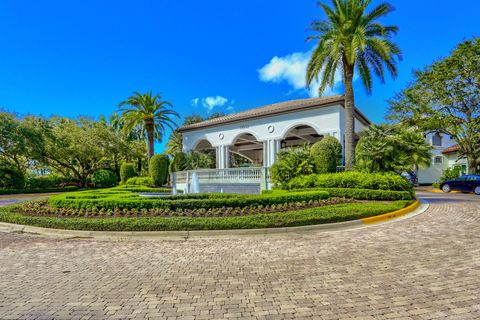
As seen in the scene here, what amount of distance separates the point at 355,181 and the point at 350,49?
296 inches

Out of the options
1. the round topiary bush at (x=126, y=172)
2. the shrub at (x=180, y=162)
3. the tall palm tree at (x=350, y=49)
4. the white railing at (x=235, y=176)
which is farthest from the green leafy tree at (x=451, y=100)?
the round topiary bush at (x=126, y=172)

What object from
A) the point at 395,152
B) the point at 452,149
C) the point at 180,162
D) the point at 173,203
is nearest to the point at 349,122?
the point at 395,152

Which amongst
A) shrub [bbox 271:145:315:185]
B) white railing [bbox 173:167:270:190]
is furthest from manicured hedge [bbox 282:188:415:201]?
white railing [bbox 173:167:270:190]

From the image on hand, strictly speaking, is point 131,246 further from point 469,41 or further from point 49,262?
point 469,41

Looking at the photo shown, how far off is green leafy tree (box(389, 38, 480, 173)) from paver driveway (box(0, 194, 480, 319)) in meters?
22.6

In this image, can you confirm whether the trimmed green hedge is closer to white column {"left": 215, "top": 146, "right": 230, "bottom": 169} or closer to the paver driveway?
the paver driveway

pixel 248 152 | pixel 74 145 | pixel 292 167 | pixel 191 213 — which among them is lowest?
pixel 191 213

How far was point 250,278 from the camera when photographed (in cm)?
483

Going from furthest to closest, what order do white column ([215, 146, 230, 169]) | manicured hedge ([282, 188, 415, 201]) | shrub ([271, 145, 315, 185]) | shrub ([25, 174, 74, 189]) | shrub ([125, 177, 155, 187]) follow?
shrub ([25, 174, 74, 189]) → shrub ([125, 177, 155, 187]) → white column ([215, 146, 230, 169]) → shrub ([271, 145, 315, 185]) → manicured hedge ([282, 188, 415, 201])

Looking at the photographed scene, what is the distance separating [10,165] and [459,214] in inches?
1409

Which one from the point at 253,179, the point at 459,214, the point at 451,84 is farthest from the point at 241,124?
the point at 451,84

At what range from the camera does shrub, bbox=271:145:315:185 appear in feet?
53.2

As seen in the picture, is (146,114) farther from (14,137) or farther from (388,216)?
(388,216)

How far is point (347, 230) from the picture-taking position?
8.69 metres
